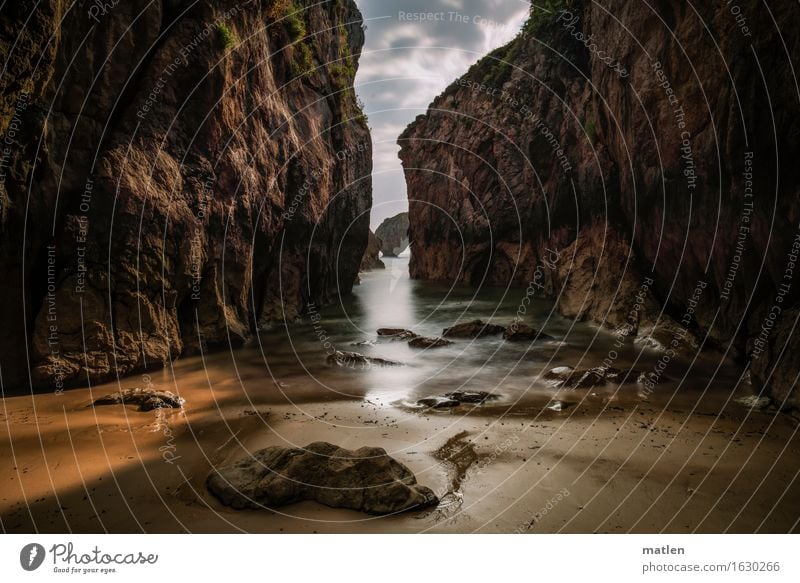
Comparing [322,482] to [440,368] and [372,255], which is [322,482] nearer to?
[440,368]

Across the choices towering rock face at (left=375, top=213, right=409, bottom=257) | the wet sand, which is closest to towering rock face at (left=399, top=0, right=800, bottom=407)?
the wet sand

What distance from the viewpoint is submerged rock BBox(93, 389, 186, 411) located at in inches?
396

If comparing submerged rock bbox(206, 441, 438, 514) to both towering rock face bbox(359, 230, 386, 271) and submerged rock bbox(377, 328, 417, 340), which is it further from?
towering rock face bbox(359, 230, 386, 271)

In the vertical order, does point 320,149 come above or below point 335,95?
below

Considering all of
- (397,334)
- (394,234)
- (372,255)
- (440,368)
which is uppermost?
(394,234)

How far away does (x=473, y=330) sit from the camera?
70.2 feet

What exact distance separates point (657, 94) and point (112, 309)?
18227 millimetres

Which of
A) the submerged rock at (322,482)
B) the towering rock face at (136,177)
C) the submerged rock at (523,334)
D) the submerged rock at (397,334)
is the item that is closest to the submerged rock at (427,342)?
the submerged rock at (397,334)

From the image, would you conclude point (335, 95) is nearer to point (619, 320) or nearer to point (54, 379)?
point (619, 320)

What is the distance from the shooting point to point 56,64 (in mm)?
9789

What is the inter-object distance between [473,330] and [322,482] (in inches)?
628

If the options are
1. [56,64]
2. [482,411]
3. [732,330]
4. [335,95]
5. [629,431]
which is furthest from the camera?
[335,95]

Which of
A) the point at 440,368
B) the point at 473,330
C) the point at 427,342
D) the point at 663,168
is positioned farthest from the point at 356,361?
the point at 663,168

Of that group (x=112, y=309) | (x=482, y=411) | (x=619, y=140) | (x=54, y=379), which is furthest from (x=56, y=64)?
(x=619, y=140)
